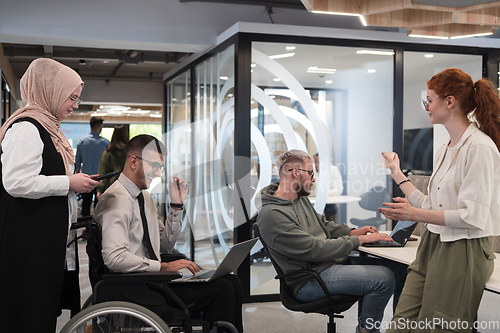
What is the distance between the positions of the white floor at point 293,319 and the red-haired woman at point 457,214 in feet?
5.42

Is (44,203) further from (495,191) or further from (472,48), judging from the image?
(472,48)

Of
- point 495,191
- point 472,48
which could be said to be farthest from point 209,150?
point 495,191

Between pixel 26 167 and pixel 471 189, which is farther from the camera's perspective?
pixel 26 167

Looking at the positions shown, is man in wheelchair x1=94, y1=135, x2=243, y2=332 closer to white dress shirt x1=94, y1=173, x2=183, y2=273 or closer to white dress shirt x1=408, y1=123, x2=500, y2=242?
white dress shirt x1=94, y1=173, x2=183, y2=273

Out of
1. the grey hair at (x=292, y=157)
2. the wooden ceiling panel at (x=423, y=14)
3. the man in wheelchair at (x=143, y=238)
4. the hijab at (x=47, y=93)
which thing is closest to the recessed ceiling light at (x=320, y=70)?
the wooden ceiling panel at (x=423, y=14)

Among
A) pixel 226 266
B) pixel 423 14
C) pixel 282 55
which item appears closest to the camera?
pixel 226 266

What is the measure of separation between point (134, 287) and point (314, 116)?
2766mm

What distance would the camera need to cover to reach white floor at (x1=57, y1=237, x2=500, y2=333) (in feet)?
11.9

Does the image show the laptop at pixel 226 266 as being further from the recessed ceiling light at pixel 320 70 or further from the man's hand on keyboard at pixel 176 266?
the recessed ceiling light at pixel 320 70

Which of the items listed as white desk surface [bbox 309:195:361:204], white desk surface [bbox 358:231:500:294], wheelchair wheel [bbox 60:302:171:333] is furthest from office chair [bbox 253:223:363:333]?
white desk surface [bbox 309:195:361:204]

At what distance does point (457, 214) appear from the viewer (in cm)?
188

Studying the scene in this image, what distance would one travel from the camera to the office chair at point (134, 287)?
2.18 m

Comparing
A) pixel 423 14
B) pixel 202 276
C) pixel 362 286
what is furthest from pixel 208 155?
pixel 362 286

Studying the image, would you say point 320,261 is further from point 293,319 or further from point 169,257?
point 293,319
